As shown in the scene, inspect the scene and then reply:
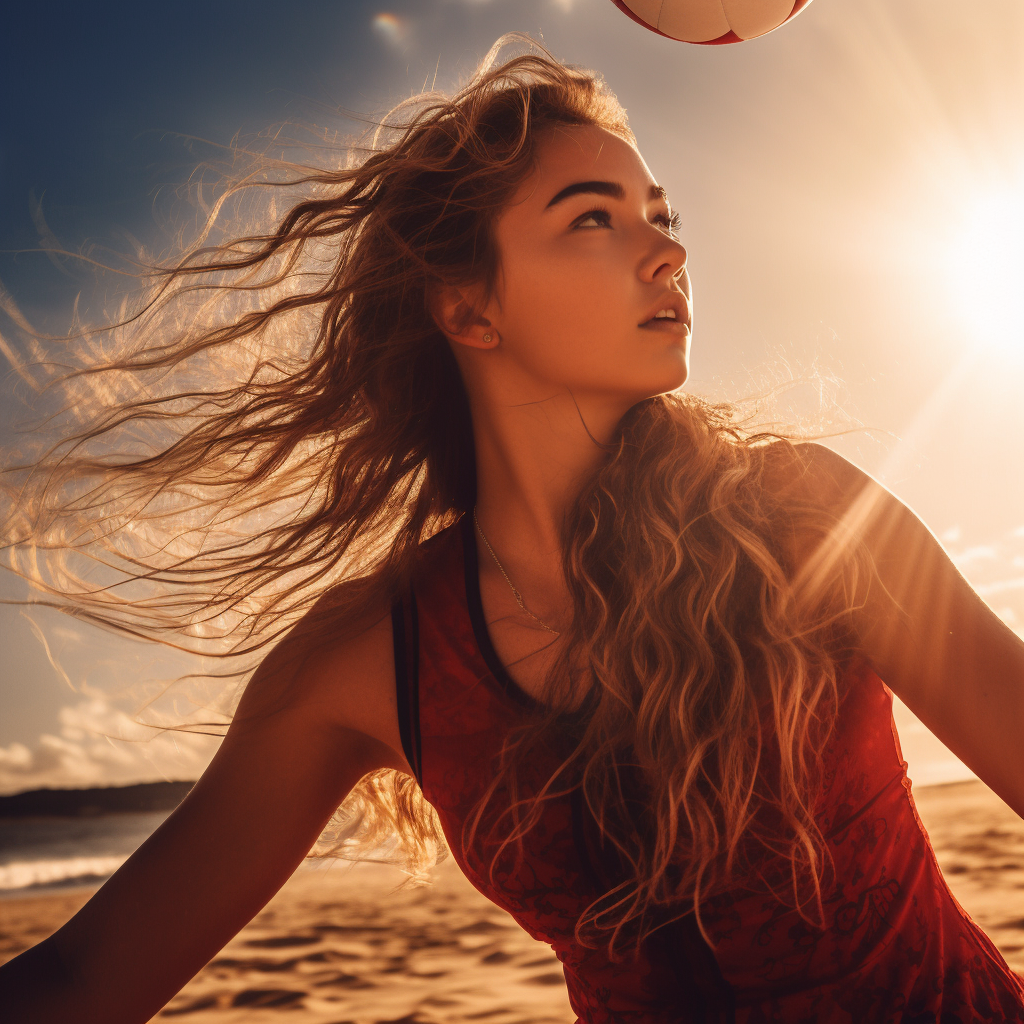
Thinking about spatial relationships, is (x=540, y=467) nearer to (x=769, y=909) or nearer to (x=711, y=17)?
(x=769, y=909)

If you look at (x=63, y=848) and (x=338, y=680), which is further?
(x=63, y=848)

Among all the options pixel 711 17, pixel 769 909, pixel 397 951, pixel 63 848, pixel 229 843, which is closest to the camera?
pixel 769 909

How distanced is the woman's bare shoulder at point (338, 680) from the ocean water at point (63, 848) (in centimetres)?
775

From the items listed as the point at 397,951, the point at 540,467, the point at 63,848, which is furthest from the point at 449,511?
the point at 63,848

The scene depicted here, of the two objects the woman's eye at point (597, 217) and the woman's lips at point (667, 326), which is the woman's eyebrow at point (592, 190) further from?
the woman's lips at point (667, 326)

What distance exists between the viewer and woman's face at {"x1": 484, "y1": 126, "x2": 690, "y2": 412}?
1838 mm

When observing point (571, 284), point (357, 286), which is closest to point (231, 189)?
point (357, 286)

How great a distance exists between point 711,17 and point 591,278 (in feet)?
3.59

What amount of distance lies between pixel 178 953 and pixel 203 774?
1.16 feet

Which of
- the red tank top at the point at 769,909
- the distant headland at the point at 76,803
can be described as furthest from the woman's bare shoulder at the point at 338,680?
the distant headland at the point at 76,803

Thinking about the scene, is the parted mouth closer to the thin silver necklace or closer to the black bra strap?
the thin silver necklace

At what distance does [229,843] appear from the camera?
1.77m

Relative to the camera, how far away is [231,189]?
2.40 m

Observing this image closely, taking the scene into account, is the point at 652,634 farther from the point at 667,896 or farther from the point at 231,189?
the point at 231,189
